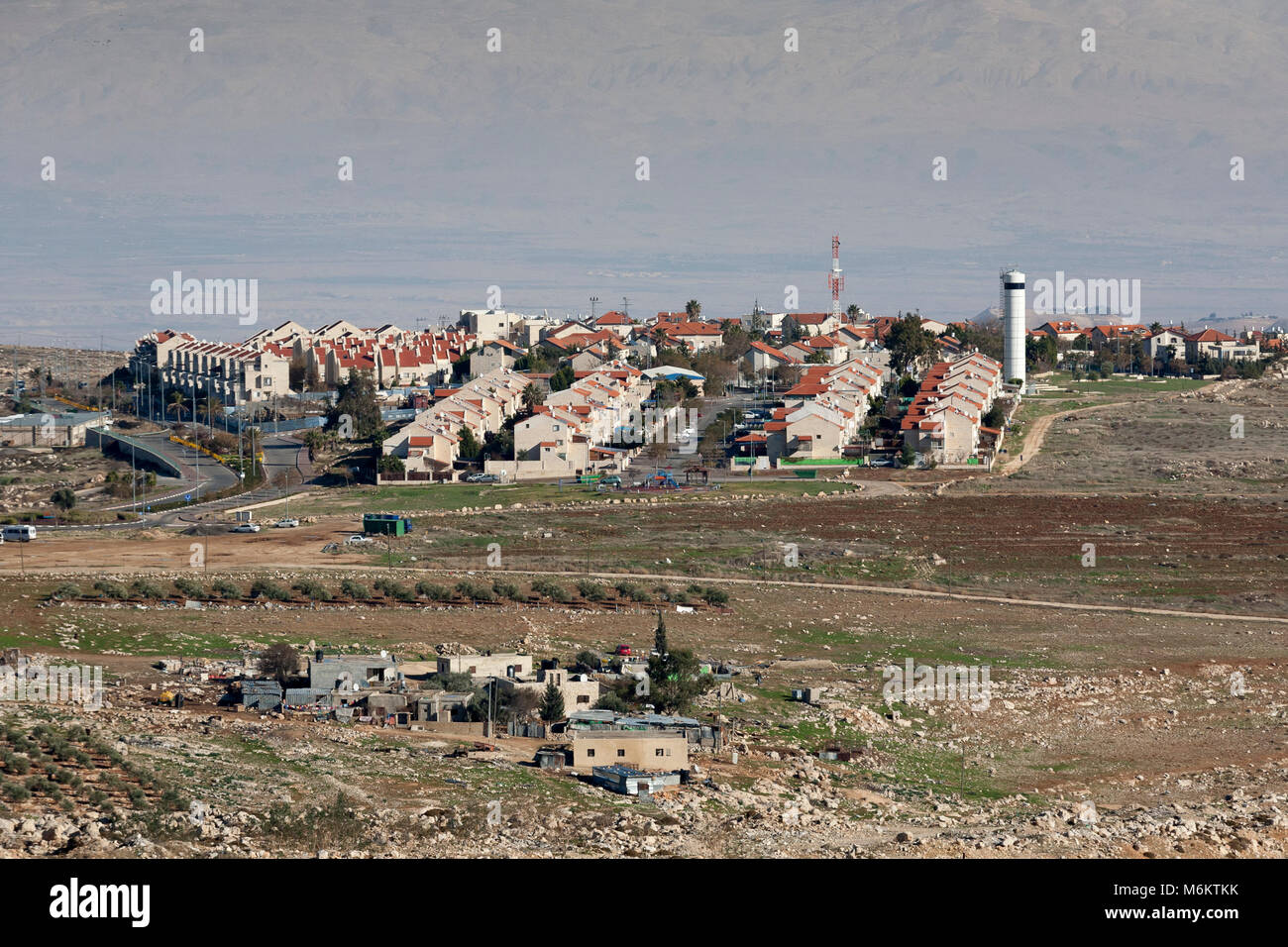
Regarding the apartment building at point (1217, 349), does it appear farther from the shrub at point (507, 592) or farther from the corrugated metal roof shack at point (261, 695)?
the corrugated metal roof shack at point (261, 695)

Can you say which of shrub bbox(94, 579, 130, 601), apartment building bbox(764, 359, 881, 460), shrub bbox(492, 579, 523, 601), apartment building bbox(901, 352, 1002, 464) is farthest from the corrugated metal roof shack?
apartment building bbox(901, 352, 1002, 464)

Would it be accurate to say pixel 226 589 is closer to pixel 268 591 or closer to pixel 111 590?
pixel 268 591

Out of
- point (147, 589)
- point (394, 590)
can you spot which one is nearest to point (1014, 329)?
point (394, 590)

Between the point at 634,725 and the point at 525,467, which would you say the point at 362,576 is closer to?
the point at 634,725

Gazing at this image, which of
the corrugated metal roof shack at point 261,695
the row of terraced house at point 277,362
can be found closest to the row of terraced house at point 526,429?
the row of terraced house at point 277,362

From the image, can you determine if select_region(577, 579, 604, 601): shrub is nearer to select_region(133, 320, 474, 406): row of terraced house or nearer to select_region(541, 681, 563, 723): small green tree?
select_region(541, 681, 563, 723): small green tree

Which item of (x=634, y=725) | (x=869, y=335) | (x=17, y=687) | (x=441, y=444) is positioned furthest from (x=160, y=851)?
(x=869, y=335)
